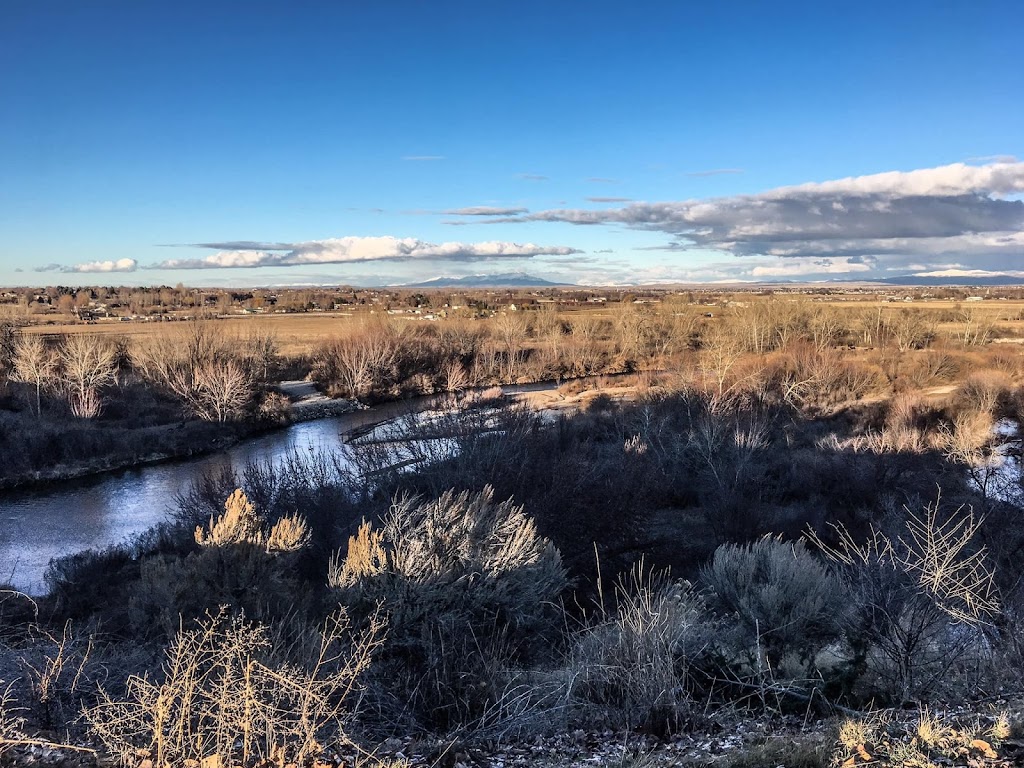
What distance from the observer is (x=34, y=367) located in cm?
3916

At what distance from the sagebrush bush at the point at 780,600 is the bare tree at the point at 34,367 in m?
39.3

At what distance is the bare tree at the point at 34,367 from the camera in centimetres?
3912

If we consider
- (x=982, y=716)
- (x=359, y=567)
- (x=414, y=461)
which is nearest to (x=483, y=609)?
(x=359, y=567)

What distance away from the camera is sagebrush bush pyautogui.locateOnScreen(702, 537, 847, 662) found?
11.0 metres

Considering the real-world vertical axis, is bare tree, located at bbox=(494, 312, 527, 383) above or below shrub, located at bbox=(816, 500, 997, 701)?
above

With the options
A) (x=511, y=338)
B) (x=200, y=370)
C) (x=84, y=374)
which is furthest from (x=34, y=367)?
(x=511, y=338)

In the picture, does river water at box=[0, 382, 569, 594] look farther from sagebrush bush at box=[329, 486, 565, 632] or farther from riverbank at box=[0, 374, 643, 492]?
sagebrush bush at box=[329, 486, 565, 632]

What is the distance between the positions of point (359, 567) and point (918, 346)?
2439 inches

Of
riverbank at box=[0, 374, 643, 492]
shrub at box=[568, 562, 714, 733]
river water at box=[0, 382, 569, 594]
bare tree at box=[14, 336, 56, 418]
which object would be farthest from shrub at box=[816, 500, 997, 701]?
bare tree at box=[14, 336, 56, 418]

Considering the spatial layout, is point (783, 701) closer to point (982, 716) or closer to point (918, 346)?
point (982, 716)

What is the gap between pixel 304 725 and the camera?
17.8 feet

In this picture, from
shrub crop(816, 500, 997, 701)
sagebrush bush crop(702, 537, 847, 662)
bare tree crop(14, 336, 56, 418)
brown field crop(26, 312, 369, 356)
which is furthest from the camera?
brown field crop(26, 312, 369, 356)

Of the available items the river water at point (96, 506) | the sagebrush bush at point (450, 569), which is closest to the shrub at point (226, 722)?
the sagebrush bush at point (450, 569)

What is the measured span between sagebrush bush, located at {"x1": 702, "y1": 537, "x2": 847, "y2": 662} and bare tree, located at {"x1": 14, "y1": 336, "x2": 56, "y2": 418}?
1547 inches
